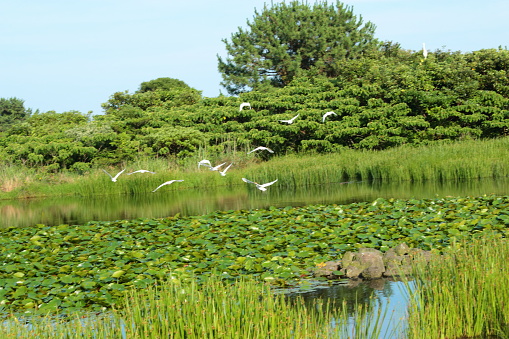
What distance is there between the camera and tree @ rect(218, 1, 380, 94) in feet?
115

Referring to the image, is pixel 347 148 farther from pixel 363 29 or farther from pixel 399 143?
pixel 363 29

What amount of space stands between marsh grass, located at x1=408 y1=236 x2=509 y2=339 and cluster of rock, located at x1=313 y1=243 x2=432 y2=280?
82.2 inches

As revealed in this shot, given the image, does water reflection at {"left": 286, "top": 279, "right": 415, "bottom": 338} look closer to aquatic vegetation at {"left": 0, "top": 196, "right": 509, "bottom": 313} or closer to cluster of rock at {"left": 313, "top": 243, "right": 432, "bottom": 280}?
cluster of rock at {"left": 313, "top": 243, "right": 432, "bottom": 280}

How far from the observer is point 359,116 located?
28.0 m

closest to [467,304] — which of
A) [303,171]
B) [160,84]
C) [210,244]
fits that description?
[210,244]

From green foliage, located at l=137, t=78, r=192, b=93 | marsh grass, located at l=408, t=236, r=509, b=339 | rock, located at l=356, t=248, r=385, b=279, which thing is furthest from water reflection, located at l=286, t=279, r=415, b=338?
green foliage, located at l=137, t=78, r=192, b=93

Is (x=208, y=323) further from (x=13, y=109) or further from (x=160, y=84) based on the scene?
(x=13, y=109)

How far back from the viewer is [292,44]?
118ft

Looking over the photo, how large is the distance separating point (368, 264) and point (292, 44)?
2965 cm

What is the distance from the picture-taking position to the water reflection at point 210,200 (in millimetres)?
15312

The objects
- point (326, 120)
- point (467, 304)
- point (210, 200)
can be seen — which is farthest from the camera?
point (326, 120)

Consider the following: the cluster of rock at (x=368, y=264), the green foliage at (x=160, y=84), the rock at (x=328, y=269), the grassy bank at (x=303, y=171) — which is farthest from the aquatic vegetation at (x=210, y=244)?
the green foliage at (x=160, y=84)

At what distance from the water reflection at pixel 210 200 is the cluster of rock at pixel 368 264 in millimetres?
7066

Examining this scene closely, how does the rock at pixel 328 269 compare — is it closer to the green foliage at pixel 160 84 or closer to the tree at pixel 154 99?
the tree at pixel 154 99
